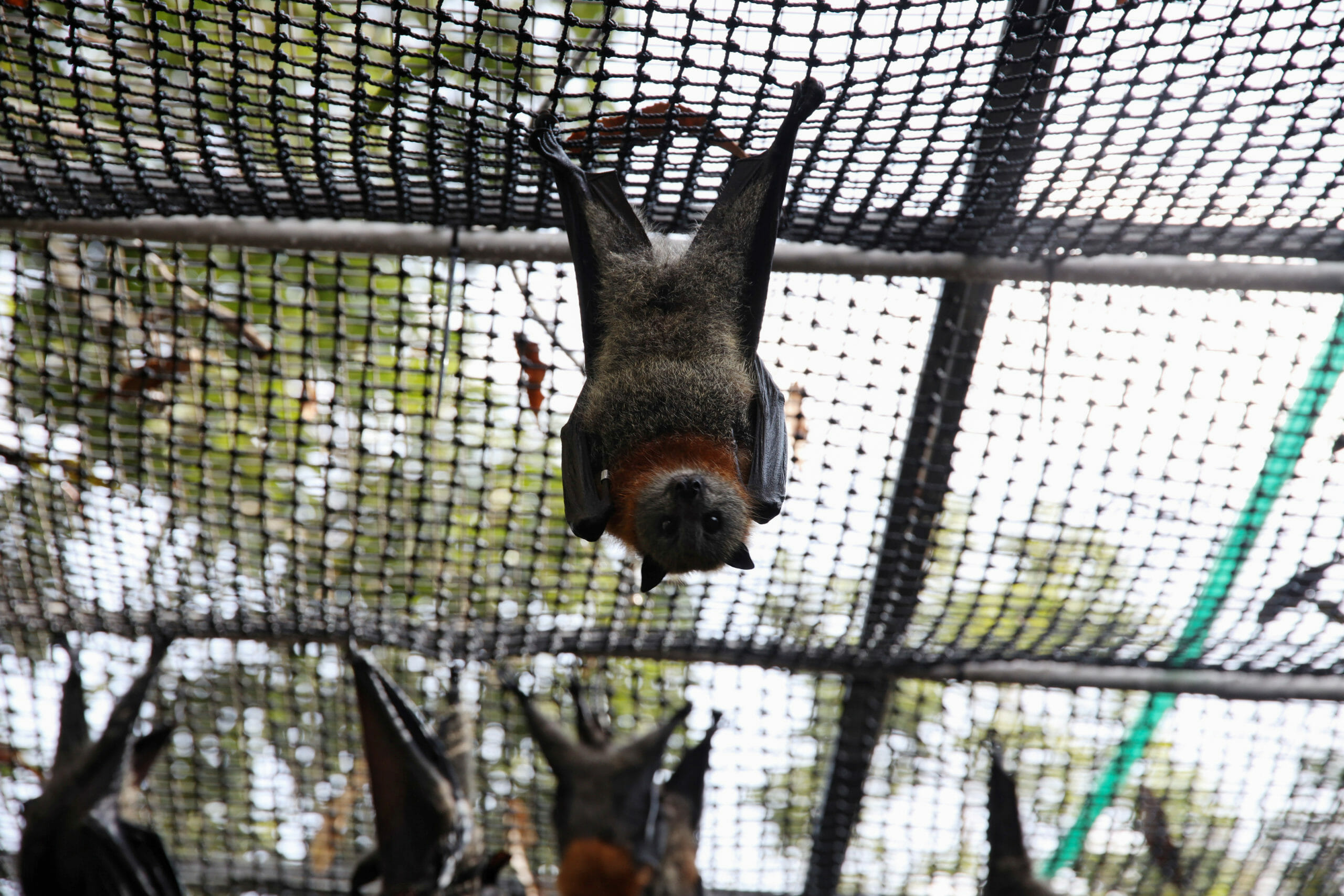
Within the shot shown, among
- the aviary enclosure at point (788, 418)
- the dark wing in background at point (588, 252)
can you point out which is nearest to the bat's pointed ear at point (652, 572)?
the dark wing in background at point (588, 252)

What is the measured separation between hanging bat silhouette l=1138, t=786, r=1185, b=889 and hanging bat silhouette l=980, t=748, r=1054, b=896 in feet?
4.87

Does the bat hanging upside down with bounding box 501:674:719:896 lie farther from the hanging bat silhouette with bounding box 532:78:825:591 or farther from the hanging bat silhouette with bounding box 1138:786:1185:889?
the hanging bat silhouette with bounding box 1138:786:1185:889

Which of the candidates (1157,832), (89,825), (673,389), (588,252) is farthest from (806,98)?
(1157,832)

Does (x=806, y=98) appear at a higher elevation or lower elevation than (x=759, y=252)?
higher

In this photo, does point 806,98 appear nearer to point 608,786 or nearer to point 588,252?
point 588,252

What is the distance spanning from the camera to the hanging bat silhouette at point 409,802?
3.87 m

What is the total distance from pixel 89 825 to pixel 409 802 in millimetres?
1378

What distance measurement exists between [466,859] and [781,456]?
2463 mm

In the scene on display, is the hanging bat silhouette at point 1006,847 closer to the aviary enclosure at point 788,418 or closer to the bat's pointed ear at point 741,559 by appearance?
the aviary enclosure at point 788,418

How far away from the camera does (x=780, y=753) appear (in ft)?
17.2

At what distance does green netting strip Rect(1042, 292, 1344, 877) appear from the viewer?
356 centimetres

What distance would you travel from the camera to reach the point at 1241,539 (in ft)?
13.1

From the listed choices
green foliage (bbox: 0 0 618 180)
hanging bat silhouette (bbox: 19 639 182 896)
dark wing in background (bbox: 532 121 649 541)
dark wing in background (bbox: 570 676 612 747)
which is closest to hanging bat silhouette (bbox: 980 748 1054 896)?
dark wing in background (bbox: 570 676 612 747)

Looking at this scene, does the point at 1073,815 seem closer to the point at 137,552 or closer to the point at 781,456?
the point at 781,456
